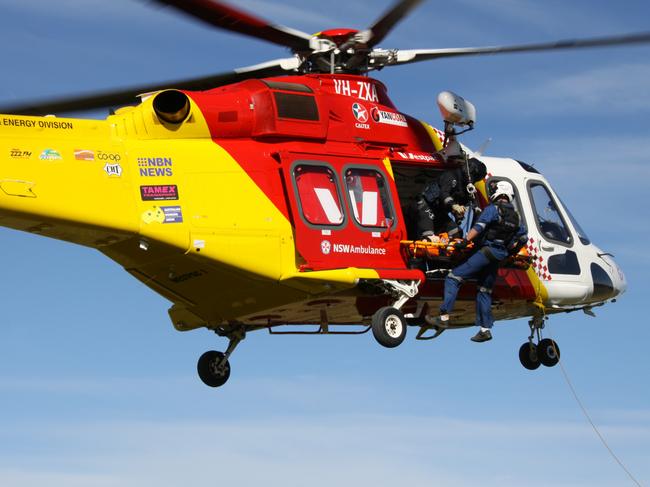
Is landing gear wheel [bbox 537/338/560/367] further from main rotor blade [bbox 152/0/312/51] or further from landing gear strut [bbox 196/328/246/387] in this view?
main rotor blade [bbox 152/0/312/51]

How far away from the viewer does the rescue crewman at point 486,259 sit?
1936cm

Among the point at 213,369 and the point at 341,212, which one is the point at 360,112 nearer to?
the point at 341,212

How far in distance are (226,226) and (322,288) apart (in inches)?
61.6

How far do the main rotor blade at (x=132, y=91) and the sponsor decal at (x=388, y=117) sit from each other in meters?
1.41

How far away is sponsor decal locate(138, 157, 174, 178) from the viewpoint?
17.4 meters

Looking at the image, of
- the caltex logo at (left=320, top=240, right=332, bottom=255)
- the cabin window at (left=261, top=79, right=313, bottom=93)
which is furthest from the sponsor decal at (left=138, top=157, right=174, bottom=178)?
the caltex logo at (left=320, top=240, right=332, bottom=255)

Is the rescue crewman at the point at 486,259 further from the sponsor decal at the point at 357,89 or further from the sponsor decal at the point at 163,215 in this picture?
the sponsor decal at the point at 163,215

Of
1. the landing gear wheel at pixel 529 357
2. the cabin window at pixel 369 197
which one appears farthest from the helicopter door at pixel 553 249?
the cabin window at pixel 369 197

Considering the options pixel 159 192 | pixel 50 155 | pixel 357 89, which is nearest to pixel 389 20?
pixel 357 89

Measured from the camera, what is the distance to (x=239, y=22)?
59.9 ft

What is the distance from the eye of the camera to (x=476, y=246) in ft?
64.1

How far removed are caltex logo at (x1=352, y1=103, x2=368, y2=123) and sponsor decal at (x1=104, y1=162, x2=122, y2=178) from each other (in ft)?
13.1

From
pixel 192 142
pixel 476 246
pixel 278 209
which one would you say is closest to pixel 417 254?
pixel 476 246

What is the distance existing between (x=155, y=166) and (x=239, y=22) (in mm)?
2359
